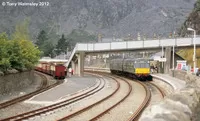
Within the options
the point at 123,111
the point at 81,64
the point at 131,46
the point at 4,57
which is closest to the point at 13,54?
the point at 4,57

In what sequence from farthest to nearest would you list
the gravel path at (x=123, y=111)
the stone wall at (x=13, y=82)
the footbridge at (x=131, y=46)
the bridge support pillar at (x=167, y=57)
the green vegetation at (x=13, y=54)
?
the footbridge at (x=131, y=46), the bridge support pillar at (x=167, y=57), the green vegetation at (x=13, y=54), the stone wall at (x=13, y=82), the gravel path at (x=123, y=111)

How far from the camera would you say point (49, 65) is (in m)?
58.6

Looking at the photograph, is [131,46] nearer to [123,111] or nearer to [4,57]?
[4,57]

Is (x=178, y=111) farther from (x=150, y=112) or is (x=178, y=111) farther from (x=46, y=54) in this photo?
(x=46, y=54)

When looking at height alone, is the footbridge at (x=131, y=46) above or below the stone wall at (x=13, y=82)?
above

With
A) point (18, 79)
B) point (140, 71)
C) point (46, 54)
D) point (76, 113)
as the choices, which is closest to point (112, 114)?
point (76, 113)

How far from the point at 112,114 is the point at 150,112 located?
30.8 feet

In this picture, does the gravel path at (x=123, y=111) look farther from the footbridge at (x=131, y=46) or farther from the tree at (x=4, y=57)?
the footbridge at (x=131, y=46)

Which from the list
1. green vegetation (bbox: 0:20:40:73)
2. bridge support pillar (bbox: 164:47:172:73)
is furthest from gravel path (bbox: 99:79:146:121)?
bridge support pillar (bbox: 164:47:172:73)

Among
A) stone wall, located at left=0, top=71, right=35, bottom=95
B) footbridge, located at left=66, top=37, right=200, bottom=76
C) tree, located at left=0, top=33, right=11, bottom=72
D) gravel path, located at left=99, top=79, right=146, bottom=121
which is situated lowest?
gravel path, located at left=99, top=79, right=146, bottom=121

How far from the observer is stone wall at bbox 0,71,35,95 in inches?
1136

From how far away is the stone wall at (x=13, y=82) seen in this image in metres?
28.9

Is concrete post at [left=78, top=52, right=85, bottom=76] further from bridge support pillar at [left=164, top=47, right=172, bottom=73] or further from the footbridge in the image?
bridge support pillar at [left=164, top=47, right=172, bottom=73]

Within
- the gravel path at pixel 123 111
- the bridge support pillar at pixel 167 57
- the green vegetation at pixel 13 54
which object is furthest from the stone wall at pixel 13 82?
the bridge support pillar at pixel 167 57
